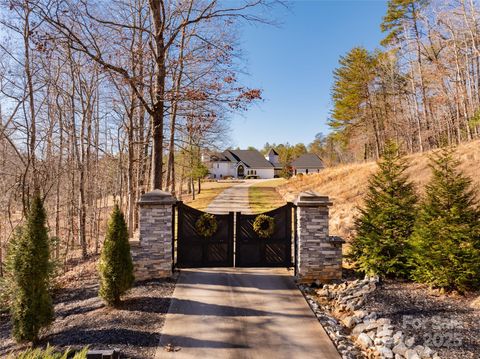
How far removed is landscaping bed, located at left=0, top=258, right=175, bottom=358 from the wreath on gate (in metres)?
2.28

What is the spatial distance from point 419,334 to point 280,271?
362cm

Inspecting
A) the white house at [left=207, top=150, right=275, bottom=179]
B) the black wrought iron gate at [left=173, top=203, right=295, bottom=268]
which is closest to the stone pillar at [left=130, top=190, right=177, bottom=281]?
the black wrought iron gate at [left=173, top=203, right=295, bottom=268]

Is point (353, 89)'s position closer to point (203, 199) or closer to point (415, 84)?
point (415, 84)

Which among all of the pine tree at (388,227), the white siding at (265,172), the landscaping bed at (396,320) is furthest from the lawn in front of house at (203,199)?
the white siding at (265,172)

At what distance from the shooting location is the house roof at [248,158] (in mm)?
57438

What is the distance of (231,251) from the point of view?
723 cm

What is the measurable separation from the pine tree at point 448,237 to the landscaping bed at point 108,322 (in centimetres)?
503

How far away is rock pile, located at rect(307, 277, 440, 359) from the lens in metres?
3.99

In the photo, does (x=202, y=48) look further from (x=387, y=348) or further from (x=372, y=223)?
(x=387, y=348)

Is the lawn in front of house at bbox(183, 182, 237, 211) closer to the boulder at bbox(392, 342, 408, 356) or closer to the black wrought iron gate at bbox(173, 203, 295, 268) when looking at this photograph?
the black wrought iron gate at bbox(173, 203, 295, 268)

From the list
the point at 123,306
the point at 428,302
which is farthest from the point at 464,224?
the point at 123,306

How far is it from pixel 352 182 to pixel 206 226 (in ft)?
42.3

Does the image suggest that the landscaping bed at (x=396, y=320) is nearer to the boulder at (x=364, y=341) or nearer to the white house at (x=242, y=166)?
the boulder at (x=364, y=341)

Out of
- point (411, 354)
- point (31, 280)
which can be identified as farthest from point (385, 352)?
point (31, 280)
